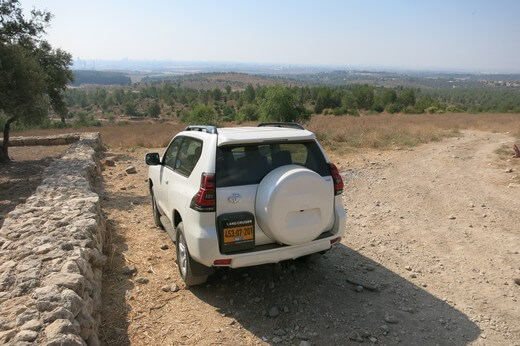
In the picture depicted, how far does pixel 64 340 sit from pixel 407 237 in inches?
207

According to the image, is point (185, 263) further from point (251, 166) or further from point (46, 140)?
point (46, 140)

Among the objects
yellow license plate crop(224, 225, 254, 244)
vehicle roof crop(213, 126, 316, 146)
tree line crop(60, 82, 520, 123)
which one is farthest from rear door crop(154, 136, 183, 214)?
tree line crop(60, 82, 520, 123)

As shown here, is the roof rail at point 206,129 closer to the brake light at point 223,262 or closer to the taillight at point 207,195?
the taillight at point 207,195

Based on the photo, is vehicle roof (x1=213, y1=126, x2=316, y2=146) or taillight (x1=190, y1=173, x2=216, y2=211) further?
vehicle roof (x1=213, y1=126, x2=316, y2=146)

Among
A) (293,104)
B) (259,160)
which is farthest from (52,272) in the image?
(293,104)

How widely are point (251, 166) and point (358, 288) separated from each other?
2014 millimetres

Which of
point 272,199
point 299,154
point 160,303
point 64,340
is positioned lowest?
point 160,303

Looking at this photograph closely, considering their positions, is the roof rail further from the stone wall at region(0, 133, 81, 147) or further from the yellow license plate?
the stone wall at region(0, 133, 81, 147)

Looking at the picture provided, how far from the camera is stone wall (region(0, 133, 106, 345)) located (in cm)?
276

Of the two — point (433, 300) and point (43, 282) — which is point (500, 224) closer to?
point (433, 300)

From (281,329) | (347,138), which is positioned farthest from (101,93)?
(281,329)

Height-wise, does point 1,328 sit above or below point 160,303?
above

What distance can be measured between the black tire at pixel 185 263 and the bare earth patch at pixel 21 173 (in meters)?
4.25

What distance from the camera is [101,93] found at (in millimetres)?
180125
